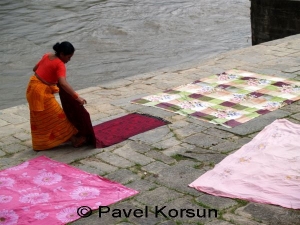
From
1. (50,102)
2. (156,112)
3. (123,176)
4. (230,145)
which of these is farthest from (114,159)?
(156,112)

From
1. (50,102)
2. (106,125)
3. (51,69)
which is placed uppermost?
(51,69)

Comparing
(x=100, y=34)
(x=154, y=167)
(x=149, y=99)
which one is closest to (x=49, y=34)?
(x=100, y=34)

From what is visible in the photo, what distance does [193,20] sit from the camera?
15.4m

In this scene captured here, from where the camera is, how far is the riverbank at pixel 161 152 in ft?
13.7

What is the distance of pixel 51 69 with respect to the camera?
5.42 m

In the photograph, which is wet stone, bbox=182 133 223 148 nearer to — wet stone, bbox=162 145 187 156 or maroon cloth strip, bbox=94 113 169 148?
wet stone, bbox=162 145 187 156

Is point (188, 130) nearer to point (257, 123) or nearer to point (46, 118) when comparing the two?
point (257, 123)

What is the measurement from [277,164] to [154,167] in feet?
3.43

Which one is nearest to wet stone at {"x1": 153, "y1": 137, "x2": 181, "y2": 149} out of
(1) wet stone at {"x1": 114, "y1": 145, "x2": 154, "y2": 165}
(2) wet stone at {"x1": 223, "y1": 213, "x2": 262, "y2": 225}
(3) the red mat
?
(1) wet stone at {"x1": 114, "y1": 145, "x2": 154, "y2": 165}

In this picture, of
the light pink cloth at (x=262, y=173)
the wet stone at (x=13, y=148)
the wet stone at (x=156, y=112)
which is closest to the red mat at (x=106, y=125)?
the wet stone at (x=156, y=112)

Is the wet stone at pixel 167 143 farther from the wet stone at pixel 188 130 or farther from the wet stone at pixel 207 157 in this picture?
the wet stone at pixel 207 157

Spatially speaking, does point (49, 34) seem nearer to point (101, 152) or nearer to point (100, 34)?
point (100, 34)

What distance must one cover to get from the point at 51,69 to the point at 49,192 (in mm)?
1304

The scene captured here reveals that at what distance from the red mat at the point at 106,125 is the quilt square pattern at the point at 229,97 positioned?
43 centimetres
